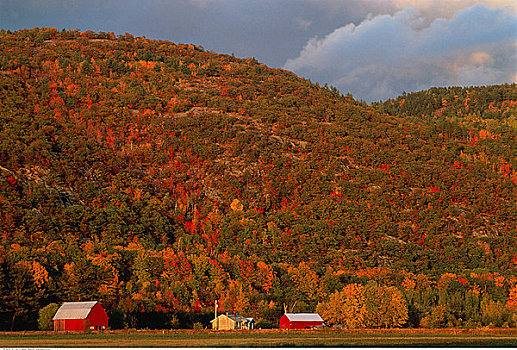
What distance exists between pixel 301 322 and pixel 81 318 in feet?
110

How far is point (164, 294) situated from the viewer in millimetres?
121625

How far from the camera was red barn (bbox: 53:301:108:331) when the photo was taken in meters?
87.2

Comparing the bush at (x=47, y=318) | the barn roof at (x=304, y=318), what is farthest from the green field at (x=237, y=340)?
the barn roof at (x=304, y=318)

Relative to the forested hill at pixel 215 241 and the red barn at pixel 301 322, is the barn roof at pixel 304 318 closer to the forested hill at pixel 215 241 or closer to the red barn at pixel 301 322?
the red barn at pixel 301 322

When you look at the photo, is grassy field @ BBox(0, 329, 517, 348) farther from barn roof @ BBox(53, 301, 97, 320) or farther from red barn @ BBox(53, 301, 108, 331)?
barn roof @ BBox(53, 301, 97, 320)

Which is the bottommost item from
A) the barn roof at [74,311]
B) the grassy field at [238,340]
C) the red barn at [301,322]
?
the red barn at [301,322]

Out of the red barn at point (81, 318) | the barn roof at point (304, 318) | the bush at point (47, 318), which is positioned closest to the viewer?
the red barn at point (81, 318)

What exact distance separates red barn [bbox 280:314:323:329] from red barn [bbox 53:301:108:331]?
27918 millimetres

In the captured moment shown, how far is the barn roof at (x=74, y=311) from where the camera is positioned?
3455 inches

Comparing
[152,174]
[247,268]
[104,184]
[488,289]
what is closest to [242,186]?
[152,174]

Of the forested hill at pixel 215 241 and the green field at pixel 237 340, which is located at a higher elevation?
the forested hill at pixel 215 241

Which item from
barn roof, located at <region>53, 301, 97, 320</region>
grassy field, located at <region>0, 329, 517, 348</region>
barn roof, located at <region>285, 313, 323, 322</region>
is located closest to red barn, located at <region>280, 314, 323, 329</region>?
barn roof, located at <region>285, 313, 323, 322</region>

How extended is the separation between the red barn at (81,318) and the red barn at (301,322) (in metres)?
27.9

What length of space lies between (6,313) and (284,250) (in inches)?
3173
